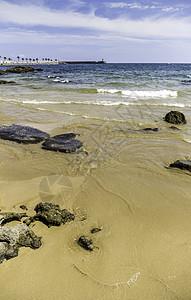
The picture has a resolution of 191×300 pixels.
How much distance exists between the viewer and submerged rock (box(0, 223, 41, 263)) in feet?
9.26

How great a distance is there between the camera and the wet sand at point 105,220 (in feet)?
8.27

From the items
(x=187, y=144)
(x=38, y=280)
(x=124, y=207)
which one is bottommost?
(x=38, y=280)

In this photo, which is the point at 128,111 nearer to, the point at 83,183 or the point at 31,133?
the point at 31,133

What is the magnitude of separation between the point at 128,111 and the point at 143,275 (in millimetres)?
9515

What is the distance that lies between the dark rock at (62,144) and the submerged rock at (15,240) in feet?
10.8

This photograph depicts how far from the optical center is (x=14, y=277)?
8.45 feet

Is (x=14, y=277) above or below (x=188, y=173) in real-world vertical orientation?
below

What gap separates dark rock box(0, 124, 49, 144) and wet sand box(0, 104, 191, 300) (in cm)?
30

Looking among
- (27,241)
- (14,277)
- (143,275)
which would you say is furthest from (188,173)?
(14,277)

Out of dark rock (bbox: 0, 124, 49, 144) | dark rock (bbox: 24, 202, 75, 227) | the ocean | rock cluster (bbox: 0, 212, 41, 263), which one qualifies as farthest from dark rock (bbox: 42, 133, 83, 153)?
rock cluster (bbox: 0, 212, 41, 263)

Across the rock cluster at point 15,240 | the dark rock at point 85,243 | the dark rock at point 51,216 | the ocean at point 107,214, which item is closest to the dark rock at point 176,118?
the ocean at point 107,214

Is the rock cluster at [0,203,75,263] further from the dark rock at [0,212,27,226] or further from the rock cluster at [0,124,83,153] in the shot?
the rock cluster at [0,124,83,153]

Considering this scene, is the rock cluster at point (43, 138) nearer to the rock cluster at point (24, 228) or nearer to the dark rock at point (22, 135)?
the dark rock at point (22, 135)

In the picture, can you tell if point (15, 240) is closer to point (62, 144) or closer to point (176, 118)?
point (62, 144)
